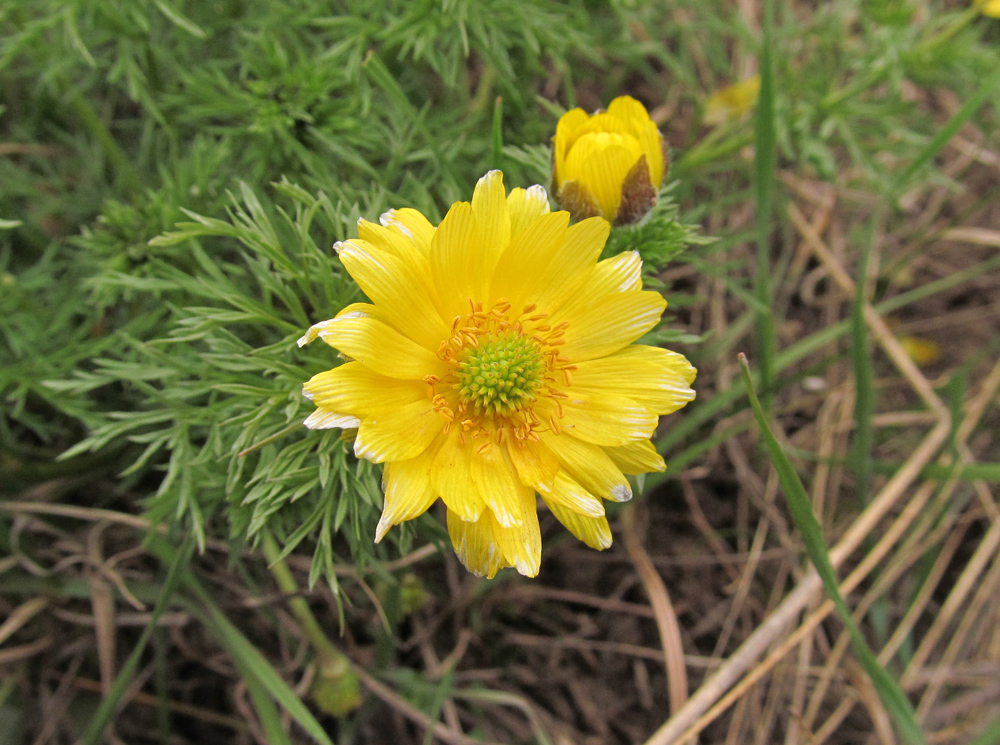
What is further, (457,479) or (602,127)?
(602,127)

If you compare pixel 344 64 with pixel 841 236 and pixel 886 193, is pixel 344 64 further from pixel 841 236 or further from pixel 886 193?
pixel 841 236

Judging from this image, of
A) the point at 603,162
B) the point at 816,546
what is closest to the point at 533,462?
the point at 603,162

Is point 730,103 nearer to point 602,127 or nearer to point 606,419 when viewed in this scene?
point 602,127

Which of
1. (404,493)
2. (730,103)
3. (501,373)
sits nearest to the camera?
(404,493)

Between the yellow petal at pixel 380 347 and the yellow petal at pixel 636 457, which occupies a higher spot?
the yellow petal at pixel 380 347

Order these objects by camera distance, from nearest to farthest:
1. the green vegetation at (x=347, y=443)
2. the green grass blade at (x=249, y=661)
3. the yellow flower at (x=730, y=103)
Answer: the green vegetation at (x=347, y=443), the green grass blade at (x=249, y=661), the yellow flower at (x=730, y=103)

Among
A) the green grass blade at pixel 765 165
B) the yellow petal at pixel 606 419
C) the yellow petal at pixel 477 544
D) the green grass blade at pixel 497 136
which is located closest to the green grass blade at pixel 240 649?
the yellow petal at pixel 477 544

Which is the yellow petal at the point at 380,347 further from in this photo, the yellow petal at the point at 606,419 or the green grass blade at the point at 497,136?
the green grass blade at the point at 497,136

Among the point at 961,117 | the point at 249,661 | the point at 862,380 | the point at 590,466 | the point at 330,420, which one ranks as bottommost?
the point at 862,380

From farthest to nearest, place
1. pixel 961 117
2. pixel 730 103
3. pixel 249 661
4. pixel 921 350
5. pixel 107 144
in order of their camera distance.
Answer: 1. pixel 921 350
2. pixel 730 103
3. pixel 107 144
4. pixel 961 117
5. pixel 249 661
